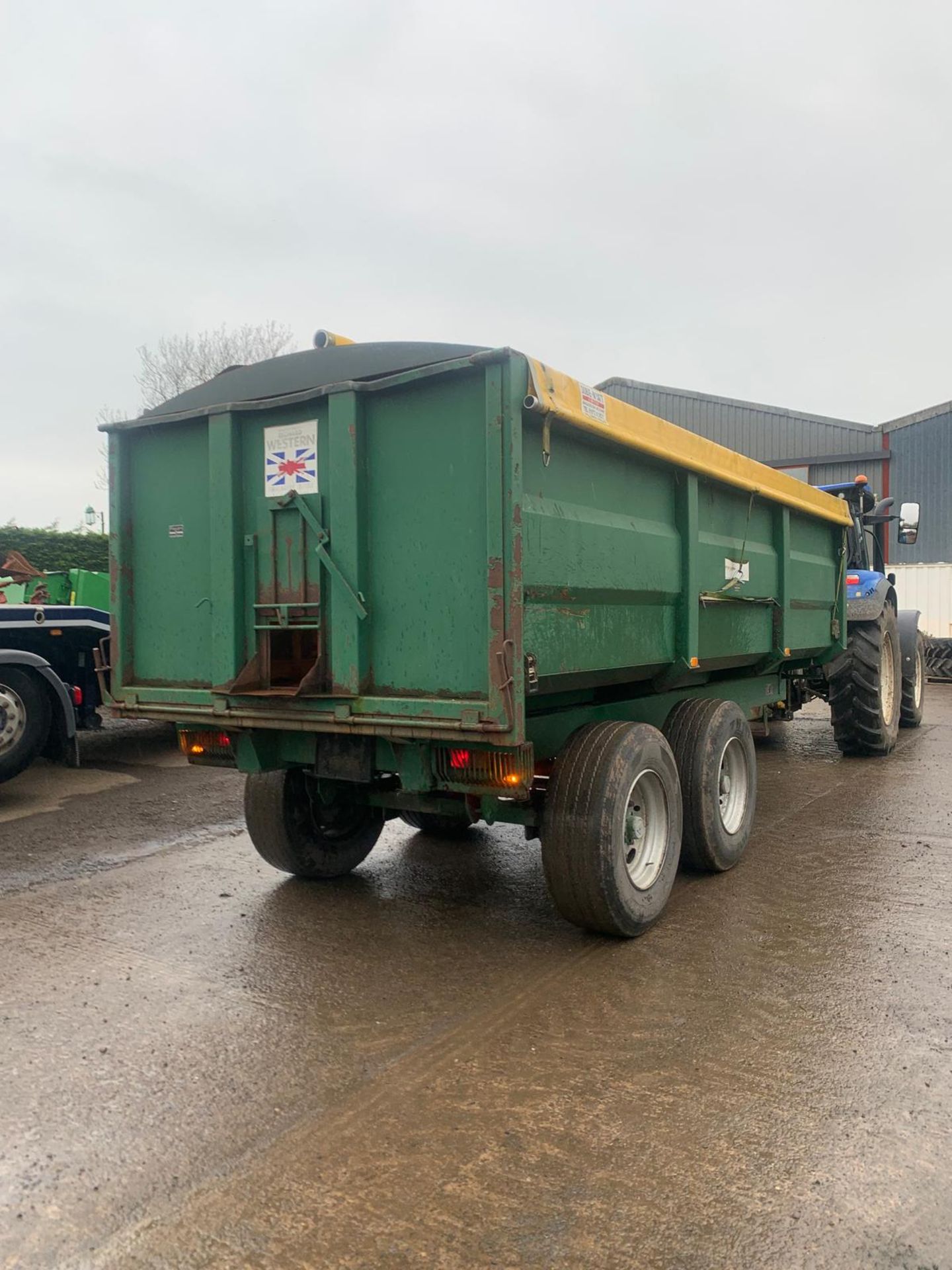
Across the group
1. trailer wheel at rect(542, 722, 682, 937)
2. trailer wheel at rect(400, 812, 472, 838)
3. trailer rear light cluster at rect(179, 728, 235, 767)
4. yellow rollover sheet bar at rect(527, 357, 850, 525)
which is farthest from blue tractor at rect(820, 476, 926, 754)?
trailer rear light cluster at rect(179, 728, 235, 767)

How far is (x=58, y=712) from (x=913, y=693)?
8580 mm

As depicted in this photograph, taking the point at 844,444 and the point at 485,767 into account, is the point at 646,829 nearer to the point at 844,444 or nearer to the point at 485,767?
the point at 485,767

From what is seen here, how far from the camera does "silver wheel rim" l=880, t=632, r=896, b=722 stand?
9.10m

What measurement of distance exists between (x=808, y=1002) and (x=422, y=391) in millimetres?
2757

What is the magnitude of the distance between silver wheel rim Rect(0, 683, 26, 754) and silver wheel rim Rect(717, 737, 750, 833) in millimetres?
5274

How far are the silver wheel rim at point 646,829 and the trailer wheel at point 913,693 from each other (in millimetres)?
6971

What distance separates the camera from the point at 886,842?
6.02 m

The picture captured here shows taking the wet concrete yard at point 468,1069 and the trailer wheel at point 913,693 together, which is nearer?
the wet concrete yard at point 468,1069

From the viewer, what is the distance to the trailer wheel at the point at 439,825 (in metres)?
5.96

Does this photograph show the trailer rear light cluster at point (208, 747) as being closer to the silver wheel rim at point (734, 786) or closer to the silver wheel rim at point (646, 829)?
the silver wheel rim at point (646, 829)

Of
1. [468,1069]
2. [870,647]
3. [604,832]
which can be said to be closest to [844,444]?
[870,647]

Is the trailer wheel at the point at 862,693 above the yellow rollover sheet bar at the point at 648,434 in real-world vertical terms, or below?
below

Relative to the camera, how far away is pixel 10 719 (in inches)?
297

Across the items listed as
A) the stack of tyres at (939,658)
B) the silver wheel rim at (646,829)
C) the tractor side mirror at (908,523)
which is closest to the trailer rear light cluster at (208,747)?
the silver wheel rim at (646,829)
